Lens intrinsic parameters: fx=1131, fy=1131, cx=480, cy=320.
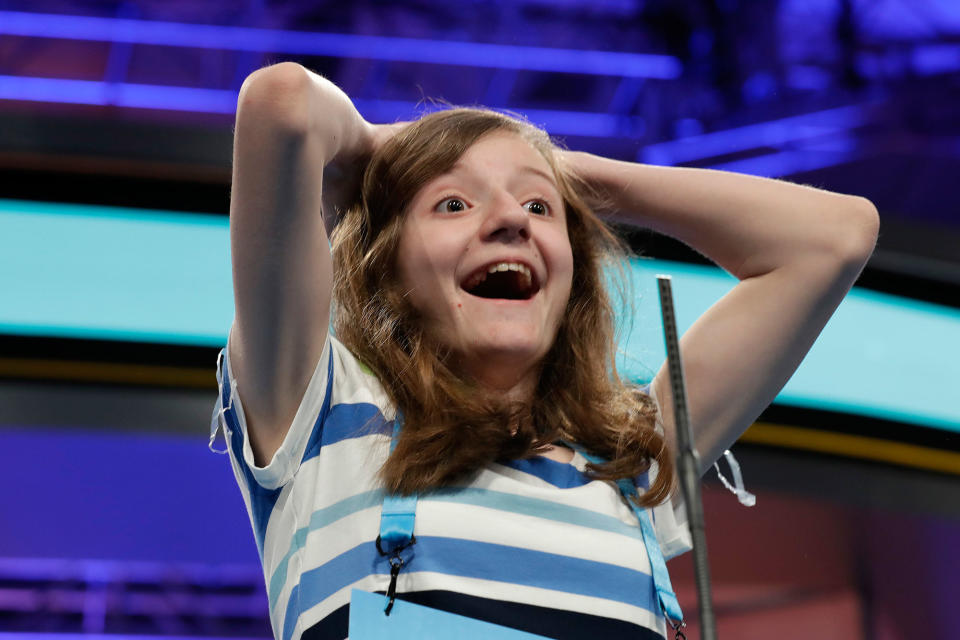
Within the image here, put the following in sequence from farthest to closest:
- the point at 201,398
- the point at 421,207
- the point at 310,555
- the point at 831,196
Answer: the point at 201,398 → the point at 831,196 → the point at 421,207 → the point at 310,555

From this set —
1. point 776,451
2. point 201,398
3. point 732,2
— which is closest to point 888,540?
point 776,451

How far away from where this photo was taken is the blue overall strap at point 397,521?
737mm

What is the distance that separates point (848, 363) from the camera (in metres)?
1.96

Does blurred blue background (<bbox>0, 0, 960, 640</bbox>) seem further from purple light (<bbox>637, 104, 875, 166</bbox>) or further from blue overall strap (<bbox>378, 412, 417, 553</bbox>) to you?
blue overall strap (<bbox>378, 412, 417, 553</bbox>)

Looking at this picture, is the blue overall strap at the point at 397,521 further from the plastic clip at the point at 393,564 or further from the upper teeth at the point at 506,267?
the upper teeth at the point at 506,267

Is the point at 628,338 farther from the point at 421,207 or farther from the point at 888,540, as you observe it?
the point at 888,540

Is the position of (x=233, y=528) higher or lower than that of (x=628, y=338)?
higher

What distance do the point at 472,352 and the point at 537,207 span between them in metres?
0.14

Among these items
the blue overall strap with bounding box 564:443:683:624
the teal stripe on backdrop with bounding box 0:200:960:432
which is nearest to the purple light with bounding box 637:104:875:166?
the teal stripe on backdrop with bounding box 0:200:960:432

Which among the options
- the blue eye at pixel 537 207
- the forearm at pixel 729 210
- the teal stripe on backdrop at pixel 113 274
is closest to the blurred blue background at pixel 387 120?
the teal stripe on backdrop at pixel 113 274

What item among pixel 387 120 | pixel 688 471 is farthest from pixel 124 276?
pixel 688 471

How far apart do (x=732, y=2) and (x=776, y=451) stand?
81 cm

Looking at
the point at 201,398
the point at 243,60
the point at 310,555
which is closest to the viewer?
the point at 310,555

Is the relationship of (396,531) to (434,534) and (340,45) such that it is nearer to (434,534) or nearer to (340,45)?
(434,534)
